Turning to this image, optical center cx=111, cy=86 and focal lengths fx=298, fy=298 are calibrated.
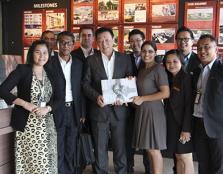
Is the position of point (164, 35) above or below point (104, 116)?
above

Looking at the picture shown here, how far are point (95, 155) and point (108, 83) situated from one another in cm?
79

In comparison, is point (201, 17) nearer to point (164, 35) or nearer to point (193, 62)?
point (164, 35)

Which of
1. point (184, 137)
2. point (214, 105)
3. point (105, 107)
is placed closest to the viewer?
point (214, 105)

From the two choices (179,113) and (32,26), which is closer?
(179,113)

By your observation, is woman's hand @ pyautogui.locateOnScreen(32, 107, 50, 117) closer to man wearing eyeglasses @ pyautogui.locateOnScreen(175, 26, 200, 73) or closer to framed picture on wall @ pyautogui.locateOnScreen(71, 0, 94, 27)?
man wearing eyeglasses @ pyautogui.locateOnScreen(175, 26, 200, 73)

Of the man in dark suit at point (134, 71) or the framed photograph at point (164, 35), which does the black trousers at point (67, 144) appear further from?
the framed photograph at point (164, 35)

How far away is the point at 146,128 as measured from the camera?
2.88 m

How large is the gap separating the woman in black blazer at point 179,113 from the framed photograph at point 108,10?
1834 millimetres

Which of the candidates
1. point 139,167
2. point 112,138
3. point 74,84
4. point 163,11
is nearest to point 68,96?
point 74,84

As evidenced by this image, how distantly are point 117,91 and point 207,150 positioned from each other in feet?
3.17

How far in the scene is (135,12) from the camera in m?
4.37

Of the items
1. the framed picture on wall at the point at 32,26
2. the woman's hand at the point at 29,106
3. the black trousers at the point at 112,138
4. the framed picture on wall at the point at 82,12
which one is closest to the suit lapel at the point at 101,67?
the black trousers at the point at 112,138

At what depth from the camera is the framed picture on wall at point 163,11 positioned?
4.20 m

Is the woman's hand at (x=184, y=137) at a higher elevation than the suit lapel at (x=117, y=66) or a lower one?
lower
